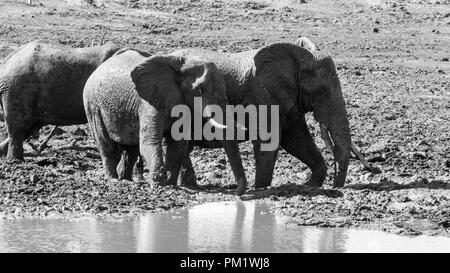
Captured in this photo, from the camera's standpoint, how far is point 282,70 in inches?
555

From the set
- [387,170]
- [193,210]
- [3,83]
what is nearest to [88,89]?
[3,83]

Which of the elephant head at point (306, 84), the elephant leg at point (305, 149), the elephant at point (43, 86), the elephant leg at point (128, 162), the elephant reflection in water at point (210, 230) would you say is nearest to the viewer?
the elephant reflection in water at point (210, 230)

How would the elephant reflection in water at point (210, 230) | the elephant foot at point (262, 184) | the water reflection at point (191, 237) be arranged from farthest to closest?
1. the elephant foot at point (262, 184)
2. the elephant reflection in water at point (210, 230)
3. the water reflection at point (191, 237)

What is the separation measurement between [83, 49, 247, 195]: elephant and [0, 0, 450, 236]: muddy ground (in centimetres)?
39

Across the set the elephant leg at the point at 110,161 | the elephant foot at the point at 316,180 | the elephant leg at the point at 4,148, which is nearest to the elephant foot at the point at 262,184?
the elephant foot at the point at 316,180

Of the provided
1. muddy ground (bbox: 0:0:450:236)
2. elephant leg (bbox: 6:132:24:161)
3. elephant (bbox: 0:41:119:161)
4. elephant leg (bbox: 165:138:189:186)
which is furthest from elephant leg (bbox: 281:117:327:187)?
elephant leg (bbox: 6:132:24:161)

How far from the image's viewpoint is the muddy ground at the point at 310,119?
480 inches

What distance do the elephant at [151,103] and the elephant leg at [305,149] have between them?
4.29 feet

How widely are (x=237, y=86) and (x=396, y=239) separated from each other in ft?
11.9

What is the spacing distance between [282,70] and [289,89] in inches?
9.1

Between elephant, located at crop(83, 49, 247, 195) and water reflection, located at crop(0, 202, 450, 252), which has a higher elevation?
elephant, located at crop(83, 49, 247, 195)

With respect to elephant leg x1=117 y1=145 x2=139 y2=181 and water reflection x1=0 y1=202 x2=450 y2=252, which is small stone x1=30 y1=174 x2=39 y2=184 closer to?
water reflection x1=0 y1=202 x2=450 y2=252

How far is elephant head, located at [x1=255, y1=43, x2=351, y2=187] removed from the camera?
13945 mm

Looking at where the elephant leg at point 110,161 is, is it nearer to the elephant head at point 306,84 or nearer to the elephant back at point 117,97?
the elephant back at point 117,97
